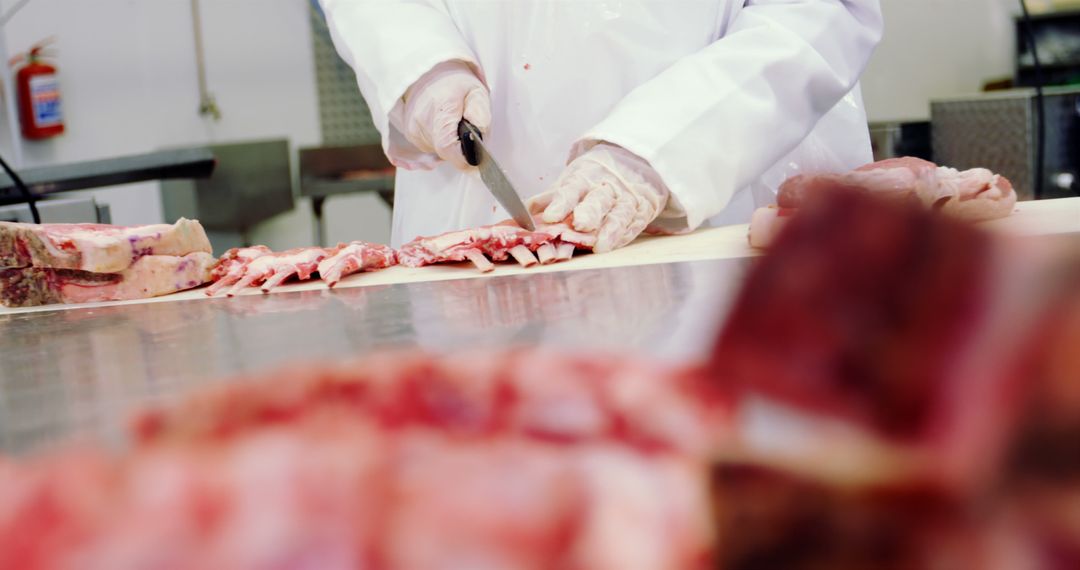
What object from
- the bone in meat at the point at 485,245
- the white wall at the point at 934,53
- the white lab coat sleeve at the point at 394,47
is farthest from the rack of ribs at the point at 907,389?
the white wall at the point at 934,53

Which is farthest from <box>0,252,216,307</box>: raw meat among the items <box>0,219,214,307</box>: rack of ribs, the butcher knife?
the butcher knife

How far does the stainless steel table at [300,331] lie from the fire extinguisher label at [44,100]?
3.31 metres

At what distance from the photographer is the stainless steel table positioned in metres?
0.62

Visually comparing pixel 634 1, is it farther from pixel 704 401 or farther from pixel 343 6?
pixel 704 401

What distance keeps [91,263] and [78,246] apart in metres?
0.03

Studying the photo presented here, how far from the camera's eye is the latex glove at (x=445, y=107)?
6.50 ft

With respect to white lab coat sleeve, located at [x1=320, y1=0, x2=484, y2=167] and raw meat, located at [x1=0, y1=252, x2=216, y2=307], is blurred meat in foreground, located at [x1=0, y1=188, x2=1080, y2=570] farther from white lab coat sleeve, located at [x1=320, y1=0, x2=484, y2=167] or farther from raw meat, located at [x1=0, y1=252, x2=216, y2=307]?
white lab coat sleeve, located at [x1=320, y1=0, x2=484, y2=167]

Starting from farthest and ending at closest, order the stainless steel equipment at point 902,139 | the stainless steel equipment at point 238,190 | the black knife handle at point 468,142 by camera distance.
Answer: the stainless steel equipment at point 238,190 → the stainless steel equipment at point 902,139 → the black knife handle at point 468,142

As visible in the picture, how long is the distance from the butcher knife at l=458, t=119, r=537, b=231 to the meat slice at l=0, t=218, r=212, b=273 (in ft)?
2.02

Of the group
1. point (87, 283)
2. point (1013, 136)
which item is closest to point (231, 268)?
point (87, 283)

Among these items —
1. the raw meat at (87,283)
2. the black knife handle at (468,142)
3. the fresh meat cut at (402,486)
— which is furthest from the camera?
the black knife handle at (468,142)

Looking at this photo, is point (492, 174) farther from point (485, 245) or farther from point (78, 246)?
point (78, 246)

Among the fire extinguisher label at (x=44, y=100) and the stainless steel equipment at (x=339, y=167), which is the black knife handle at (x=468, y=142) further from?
the fire extinguisher label at (x=44, y=100)

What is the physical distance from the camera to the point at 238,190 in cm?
489
